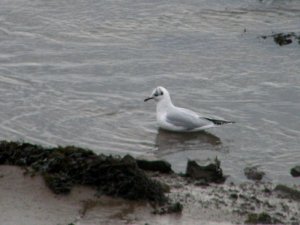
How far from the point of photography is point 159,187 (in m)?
7.36

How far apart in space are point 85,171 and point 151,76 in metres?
5.17

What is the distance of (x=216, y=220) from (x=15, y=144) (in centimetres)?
220

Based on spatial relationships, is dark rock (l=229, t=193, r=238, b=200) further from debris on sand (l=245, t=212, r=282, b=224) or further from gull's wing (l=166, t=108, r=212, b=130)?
gull's wing (l=166, t=108, r=212, b=130)

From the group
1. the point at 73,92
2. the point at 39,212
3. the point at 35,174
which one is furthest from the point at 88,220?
the point at 73,92

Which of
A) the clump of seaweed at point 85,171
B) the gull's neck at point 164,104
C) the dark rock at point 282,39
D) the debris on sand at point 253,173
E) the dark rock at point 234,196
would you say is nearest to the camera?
the clump of seaweed at point 85,171

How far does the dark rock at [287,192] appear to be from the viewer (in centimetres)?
794

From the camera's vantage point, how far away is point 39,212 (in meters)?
6.84

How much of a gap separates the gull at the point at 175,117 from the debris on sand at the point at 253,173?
1.44 meters

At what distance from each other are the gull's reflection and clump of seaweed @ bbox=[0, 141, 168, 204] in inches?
105

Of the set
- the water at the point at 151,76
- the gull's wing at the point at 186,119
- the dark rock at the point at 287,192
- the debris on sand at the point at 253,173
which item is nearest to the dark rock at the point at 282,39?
the water at the point at 151,76

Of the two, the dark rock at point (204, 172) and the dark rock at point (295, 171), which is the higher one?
the dark rock at point (295, 171)

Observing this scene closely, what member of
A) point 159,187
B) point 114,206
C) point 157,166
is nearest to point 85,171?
point 114,206

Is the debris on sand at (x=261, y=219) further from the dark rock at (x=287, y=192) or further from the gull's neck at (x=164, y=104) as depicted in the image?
the gull's neck at (x=164, y=104)

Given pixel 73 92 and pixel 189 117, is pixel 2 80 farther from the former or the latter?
pixel 189 117
